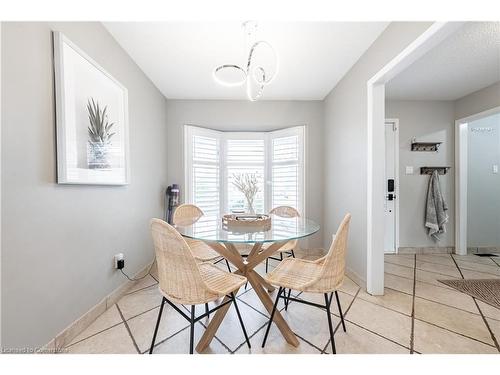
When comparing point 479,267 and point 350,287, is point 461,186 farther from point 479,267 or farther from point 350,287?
point 350,287

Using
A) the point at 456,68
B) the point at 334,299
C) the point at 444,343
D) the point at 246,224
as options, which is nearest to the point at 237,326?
the point at 246,224

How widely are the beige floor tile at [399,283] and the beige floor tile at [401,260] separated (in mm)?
550

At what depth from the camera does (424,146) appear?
10.8 feet

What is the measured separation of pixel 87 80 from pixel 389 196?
3.91 m

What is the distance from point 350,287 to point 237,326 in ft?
4.41

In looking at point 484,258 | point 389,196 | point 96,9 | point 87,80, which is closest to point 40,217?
point 87,80

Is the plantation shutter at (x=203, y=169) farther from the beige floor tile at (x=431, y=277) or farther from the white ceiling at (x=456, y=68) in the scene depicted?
the beige floor tile at (x=431, y=277)

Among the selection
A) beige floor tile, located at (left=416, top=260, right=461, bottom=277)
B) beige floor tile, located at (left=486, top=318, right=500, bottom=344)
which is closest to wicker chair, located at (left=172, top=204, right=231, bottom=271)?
beige floor tile, located at (left=486, top=318, right=500, bottom=344)

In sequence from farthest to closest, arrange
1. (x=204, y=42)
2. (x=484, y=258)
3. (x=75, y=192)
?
(x=484, y=258) → (x=204, y=42) → (x=75, y=192)

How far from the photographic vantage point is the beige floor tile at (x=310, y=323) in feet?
4.77

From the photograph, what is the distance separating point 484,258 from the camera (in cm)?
311

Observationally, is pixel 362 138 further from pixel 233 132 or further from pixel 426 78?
pixel 233 132

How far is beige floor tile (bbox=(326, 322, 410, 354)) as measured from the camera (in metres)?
1.35

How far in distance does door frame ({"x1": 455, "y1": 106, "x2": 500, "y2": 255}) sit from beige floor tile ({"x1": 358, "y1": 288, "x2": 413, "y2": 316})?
7.03 ft
